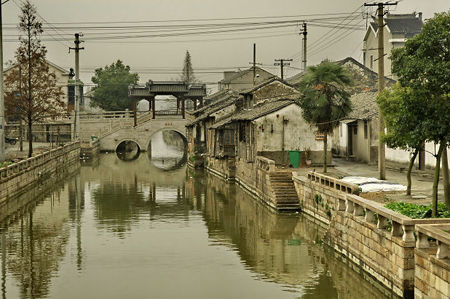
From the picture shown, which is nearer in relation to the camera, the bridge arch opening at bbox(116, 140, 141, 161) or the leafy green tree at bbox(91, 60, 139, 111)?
the bridge arch opening at bbox(116, 140, 141, 161)

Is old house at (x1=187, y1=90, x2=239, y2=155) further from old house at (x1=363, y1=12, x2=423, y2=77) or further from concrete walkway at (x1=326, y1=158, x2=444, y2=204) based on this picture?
old house at (x1=363, y1=12, x2=423, y2=77)

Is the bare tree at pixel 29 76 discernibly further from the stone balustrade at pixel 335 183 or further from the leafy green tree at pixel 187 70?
the leafy green tree at pixel 187 70

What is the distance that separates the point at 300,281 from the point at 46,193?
25.1 metres

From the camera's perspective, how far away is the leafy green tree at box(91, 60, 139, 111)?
312 feet

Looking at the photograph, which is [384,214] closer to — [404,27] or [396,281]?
[396,281]

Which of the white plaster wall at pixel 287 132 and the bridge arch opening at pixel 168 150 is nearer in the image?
the white plaster wall at pixel 287 132

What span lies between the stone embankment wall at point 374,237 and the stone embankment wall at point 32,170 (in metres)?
17.9

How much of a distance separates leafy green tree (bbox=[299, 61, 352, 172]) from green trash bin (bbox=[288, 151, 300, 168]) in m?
3.33

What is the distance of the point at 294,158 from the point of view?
40281 millimetres

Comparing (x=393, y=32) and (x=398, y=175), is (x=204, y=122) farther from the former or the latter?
(x=398, y=175)

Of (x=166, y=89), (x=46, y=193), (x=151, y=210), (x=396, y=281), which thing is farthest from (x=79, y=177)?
(x=396, y=281)

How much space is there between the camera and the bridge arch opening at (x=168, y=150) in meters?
69.2

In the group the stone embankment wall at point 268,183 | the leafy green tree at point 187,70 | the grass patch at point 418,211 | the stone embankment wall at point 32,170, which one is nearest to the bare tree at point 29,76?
the stone embankment wall at point 32,170

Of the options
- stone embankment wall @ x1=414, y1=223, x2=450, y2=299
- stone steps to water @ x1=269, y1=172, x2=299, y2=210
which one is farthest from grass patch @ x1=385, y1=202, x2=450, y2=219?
stone steps to water @ x1=269, y1=172, x2=299, y2=210
